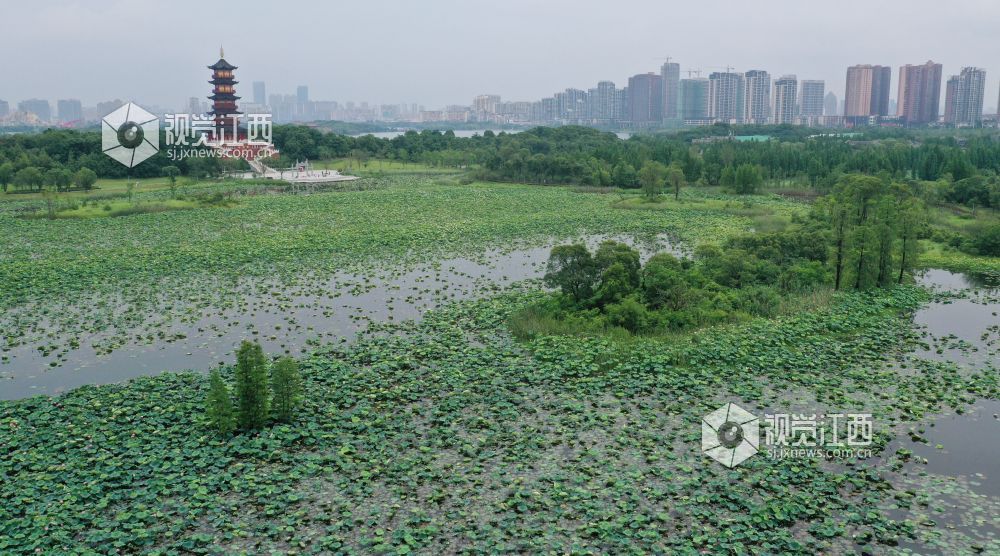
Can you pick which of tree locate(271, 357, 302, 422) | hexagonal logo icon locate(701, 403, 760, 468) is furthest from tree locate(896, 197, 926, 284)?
tree locate(271, 357, 302, 422)

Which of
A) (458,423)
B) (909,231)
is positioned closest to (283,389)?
(458,423)

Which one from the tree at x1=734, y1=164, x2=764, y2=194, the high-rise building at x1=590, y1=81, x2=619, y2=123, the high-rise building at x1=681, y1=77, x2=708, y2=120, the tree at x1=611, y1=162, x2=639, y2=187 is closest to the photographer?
the tree at x1=734, y1=164, x2=764, y2=194

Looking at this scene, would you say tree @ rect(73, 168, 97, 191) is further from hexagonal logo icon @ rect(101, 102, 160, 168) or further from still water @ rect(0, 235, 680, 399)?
still water @ rect(0, 235, 680, 399)

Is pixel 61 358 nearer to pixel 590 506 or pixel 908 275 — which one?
pixel 590 506

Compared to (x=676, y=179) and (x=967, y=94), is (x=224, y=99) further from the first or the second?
(x=967, y=94)

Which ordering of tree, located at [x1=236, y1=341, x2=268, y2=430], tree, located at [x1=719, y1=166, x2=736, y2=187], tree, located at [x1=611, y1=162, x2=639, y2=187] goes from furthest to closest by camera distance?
tree, located at [x1=611, y1=162, x2=639, y2=187] < tree, located at [x1=719, y1=166, x2=736, y2=187] < tree, located at [x1=236, y1=341, x2=268, y2=430]

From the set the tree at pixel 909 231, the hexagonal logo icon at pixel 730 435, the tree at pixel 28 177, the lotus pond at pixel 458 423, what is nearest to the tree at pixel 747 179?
the tree at pixel 909 231

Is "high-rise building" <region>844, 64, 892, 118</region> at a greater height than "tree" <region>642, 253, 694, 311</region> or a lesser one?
greater
